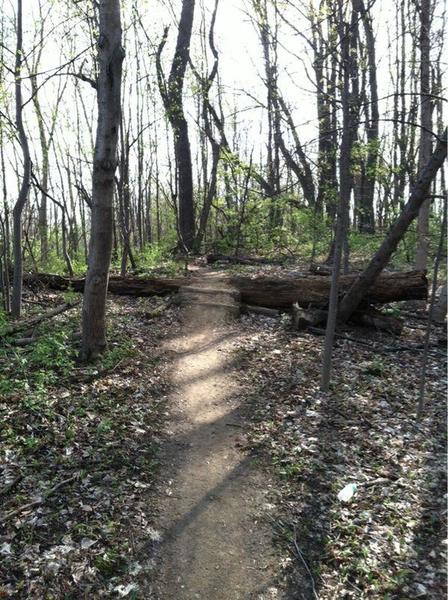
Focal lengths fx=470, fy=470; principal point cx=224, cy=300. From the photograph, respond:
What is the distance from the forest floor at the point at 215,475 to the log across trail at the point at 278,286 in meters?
1.48

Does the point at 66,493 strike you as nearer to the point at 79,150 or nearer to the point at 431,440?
the point at 431,440

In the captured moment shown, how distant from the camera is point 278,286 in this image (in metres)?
9.90

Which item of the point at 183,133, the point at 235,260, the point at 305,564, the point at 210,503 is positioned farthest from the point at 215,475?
the point at 183,133

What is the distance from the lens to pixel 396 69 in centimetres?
1977

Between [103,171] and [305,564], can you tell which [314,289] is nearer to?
[103,171]

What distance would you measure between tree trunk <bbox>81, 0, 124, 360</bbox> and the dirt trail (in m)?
1.46

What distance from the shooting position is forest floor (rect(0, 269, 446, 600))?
3572mm

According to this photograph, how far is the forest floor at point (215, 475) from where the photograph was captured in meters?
3.57

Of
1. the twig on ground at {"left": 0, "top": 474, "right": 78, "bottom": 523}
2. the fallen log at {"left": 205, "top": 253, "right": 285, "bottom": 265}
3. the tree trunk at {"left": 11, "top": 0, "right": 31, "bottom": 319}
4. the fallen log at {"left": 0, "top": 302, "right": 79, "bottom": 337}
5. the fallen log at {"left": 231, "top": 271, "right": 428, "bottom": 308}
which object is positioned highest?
the tree trunk at {"left": 11, "top": 0, "right": 31, "bottom": 319}

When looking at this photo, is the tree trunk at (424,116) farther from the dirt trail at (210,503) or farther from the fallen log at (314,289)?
the dirt trail at (210,503)

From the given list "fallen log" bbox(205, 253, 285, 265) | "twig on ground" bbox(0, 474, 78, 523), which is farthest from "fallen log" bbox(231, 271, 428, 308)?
"twig on ground" bbox(0, 474, 78, 523)

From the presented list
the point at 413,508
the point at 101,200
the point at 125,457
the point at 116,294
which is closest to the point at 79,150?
the point at 116,294

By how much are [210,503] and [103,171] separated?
4.31 metres

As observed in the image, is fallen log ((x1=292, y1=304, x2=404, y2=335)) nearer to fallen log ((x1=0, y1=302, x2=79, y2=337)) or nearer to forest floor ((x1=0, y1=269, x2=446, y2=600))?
forest floor ((x1=0, y1=269, x2=446, y2=600))
